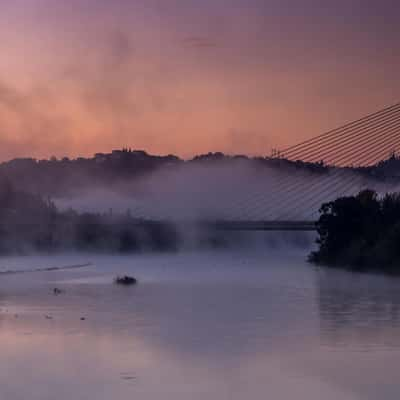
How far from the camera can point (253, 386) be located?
8.42 m

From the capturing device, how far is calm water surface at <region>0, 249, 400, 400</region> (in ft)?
27.7

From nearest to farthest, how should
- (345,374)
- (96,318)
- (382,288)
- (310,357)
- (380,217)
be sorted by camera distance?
(345,374) → (310,357) → (96,318) → (382,288) → (380,217)

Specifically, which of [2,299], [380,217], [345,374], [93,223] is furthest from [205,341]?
[93,223]

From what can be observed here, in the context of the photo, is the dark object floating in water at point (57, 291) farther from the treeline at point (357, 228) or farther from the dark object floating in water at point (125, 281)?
the treeline at point (357, 228)

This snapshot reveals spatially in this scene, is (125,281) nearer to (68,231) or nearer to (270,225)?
(270,225)

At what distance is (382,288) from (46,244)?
18.3m

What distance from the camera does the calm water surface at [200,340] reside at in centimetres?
843

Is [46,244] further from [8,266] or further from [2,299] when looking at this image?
[2,299]

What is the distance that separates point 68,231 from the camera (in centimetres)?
3462

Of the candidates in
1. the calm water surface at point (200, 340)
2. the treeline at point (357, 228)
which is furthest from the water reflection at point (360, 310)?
the treeline at point (357, 228)

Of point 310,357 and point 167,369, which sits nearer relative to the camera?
point 167,369

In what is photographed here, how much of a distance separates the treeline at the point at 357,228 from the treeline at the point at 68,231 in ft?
22.2

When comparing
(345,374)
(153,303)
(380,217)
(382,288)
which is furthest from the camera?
(380,217)

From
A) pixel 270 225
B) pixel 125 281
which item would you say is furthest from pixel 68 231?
pixel 125 281
